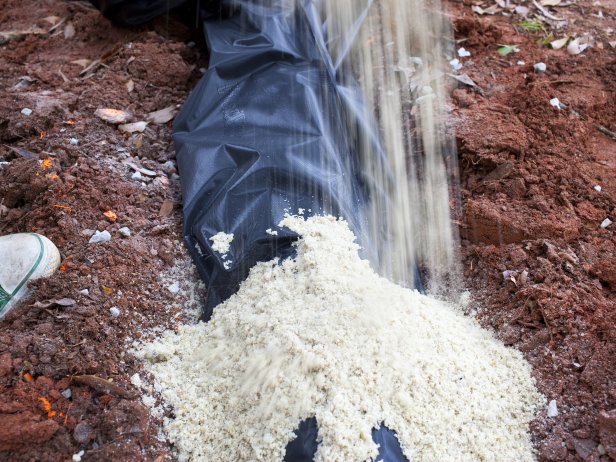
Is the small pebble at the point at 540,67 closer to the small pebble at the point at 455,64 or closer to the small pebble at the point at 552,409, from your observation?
the small pebble at the point at 455,64

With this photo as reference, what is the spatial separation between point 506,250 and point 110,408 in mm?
1706

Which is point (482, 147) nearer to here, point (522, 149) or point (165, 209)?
point (522, 149)

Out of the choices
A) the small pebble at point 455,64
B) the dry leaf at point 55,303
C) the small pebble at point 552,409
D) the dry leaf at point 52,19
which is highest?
the dry leaf at point 52,19

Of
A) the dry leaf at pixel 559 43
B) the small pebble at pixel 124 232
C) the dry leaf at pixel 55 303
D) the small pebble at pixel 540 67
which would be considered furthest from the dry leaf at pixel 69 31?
the dry leaf at pixel 559 43

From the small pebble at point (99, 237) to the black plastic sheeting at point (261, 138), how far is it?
0.33m

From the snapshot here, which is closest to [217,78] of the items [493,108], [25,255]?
[25,255]

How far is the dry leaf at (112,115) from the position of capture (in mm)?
2973

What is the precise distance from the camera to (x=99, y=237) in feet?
8.09

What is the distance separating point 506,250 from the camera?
2.58 m

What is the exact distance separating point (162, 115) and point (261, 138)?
0.71m

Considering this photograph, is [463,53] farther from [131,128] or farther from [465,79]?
[131,128]

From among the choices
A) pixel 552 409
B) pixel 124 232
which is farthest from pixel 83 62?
pixel 552 409

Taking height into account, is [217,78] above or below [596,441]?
above

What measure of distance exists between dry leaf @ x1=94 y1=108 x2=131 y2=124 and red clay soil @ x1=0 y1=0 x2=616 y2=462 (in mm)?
40
